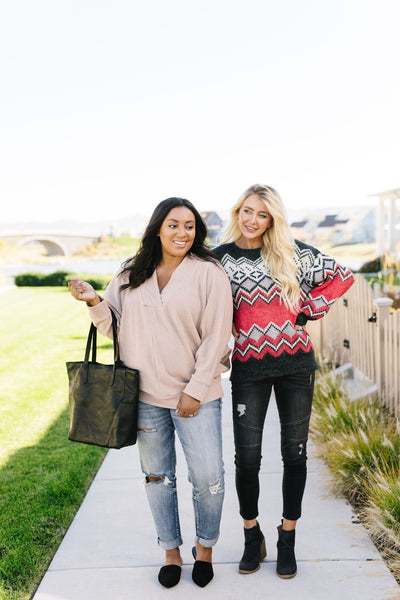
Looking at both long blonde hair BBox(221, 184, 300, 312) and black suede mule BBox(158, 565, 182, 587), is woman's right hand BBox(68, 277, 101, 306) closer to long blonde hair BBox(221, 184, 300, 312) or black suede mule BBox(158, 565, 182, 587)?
long blonde hair BBox(221, 184, 300, 312)

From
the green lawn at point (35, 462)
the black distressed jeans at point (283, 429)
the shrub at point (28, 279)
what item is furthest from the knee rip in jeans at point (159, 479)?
the shrub at point (28, 279)

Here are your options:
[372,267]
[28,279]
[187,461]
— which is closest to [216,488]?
[187,461]

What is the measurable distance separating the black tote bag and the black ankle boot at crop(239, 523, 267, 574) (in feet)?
2.70

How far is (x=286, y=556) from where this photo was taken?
2.80 meters

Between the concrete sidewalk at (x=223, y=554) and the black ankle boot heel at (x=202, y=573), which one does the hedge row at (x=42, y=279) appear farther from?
the black ankle boot heel at (x=202, y=573)

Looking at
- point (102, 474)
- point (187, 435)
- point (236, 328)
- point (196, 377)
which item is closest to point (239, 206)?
point (236, 328)

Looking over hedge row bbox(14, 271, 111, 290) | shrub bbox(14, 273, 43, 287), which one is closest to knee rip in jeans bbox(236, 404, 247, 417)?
hedge row bbox(14, 271, 111, 290)

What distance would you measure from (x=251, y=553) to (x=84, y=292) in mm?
1590

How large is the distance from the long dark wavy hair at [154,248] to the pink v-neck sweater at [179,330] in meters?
0.06

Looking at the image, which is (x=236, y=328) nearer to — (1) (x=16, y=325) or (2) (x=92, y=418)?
(2) (x=92, y=418)

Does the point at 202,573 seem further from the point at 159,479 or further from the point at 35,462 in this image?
the point at 35,462

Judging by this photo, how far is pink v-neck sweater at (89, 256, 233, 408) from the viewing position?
8.19 feet

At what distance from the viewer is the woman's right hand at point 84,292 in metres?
2.51

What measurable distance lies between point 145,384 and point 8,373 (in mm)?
6224
